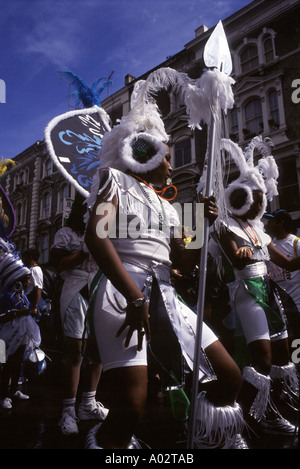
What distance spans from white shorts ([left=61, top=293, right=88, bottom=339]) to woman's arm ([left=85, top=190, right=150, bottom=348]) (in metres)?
1.75

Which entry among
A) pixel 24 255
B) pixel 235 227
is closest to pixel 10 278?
pixel 24 255

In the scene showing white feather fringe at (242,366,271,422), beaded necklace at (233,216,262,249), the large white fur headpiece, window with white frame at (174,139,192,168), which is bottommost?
white feather fringe at (242,366,271,422)

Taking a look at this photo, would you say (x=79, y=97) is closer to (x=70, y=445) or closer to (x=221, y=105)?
(x=221, y=105)

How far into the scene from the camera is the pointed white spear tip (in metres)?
2.13

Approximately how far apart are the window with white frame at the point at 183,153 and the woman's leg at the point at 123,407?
1641 cm

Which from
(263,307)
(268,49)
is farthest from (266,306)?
(268,49)

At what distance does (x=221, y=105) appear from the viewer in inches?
84.2

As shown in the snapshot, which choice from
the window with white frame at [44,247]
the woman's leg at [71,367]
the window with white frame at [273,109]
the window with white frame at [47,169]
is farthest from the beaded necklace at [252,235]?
the window with white frame at [47,169]

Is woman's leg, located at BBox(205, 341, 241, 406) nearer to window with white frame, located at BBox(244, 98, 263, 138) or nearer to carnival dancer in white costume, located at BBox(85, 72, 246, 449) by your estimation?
carnival dancer in white costume, located at BBox(85, 72, 246, 449)

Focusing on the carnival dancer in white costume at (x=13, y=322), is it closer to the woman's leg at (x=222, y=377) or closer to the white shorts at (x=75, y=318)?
the white shorts at (x=75, y=318)

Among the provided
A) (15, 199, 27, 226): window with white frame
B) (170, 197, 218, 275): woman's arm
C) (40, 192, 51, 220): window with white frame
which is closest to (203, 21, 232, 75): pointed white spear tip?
(170, 197, 218, 275): woman's arm

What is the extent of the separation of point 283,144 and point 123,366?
1384cm

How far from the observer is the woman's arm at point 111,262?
60.6 inches
